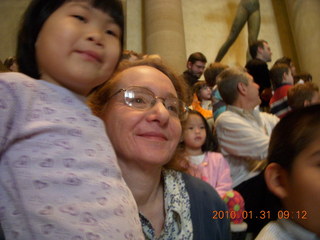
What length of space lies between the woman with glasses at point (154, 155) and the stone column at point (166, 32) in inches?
180

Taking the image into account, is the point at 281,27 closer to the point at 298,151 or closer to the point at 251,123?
the point at 251,123

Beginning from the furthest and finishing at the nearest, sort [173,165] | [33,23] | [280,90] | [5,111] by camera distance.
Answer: [280,90], [173,165], [33,23], [5,111]

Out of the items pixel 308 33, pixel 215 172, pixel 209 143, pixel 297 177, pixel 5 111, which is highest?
pixel 308 33

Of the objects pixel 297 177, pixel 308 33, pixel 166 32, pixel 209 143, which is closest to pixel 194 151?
pixel 209 143

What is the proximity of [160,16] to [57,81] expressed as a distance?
18.5 feet

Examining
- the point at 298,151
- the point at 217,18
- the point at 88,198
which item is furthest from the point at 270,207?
the point at 217,18

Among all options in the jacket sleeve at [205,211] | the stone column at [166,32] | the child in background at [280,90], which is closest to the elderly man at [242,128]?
the child in background at [280,90]

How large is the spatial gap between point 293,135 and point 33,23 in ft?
3.73

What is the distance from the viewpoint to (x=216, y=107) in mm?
3051

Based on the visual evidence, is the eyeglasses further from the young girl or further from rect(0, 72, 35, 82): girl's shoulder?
rect(0, 72, 35, 82): girl's shoulder

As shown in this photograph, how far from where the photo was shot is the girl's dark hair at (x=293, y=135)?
1214 mm

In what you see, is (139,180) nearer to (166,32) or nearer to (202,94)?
(202,94)

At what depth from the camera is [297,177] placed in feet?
3.82

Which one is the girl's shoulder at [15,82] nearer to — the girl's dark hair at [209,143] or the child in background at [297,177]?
the child in background at [297,177]
